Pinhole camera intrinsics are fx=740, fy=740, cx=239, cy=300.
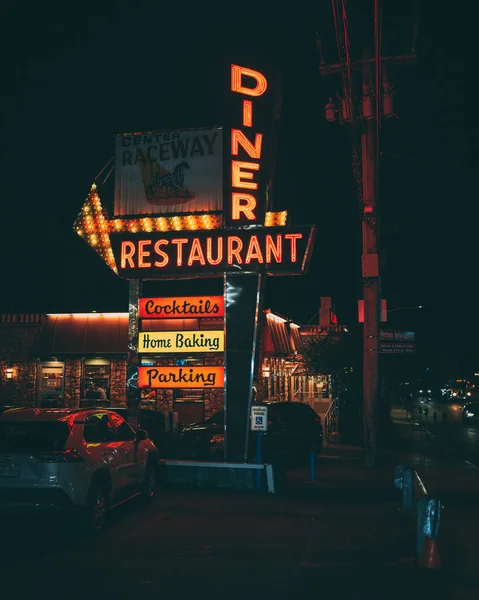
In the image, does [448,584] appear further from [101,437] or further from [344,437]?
[344,437]

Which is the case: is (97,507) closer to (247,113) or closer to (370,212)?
(247,113)

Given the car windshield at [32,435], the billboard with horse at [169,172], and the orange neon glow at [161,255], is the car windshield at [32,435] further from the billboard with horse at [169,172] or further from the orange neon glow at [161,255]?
the billboard with horse at [169,172]

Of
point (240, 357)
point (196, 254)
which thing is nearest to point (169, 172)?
point (196, 254)

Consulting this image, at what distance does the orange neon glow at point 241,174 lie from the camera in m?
17.1

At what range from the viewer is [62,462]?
30.4 ft

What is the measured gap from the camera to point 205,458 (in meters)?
18.4

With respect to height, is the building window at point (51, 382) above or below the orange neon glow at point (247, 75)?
below

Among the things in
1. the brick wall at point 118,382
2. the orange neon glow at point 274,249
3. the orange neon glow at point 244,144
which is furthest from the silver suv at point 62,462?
the brick wall at point 118,382

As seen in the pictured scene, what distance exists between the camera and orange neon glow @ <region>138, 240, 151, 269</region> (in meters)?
17.1

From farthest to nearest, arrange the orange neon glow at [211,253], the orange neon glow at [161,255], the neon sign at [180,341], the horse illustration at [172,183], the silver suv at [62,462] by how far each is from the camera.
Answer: the horse illustration at [172,183], the orange neon glow at [161,255], the neon sign at [180,341], the orange neon glow at [211,253], the silver suv at [62,462]

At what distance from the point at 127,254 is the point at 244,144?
3.76m

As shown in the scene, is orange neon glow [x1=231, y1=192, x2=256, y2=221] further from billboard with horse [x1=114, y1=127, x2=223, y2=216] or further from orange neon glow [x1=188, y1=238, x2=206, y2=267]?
orange neon glow [x1=188, y1=238, x2=206, y2=267]

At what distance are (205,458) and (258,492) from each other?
4.44 m

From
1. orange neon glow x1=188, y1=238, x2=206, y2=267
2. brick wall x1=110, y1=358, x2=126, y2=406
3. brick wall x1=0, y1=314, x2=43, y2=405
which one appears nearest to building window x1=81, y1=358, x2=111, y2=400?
brick wall x1=110, y1=358, x2=126, y2=406
